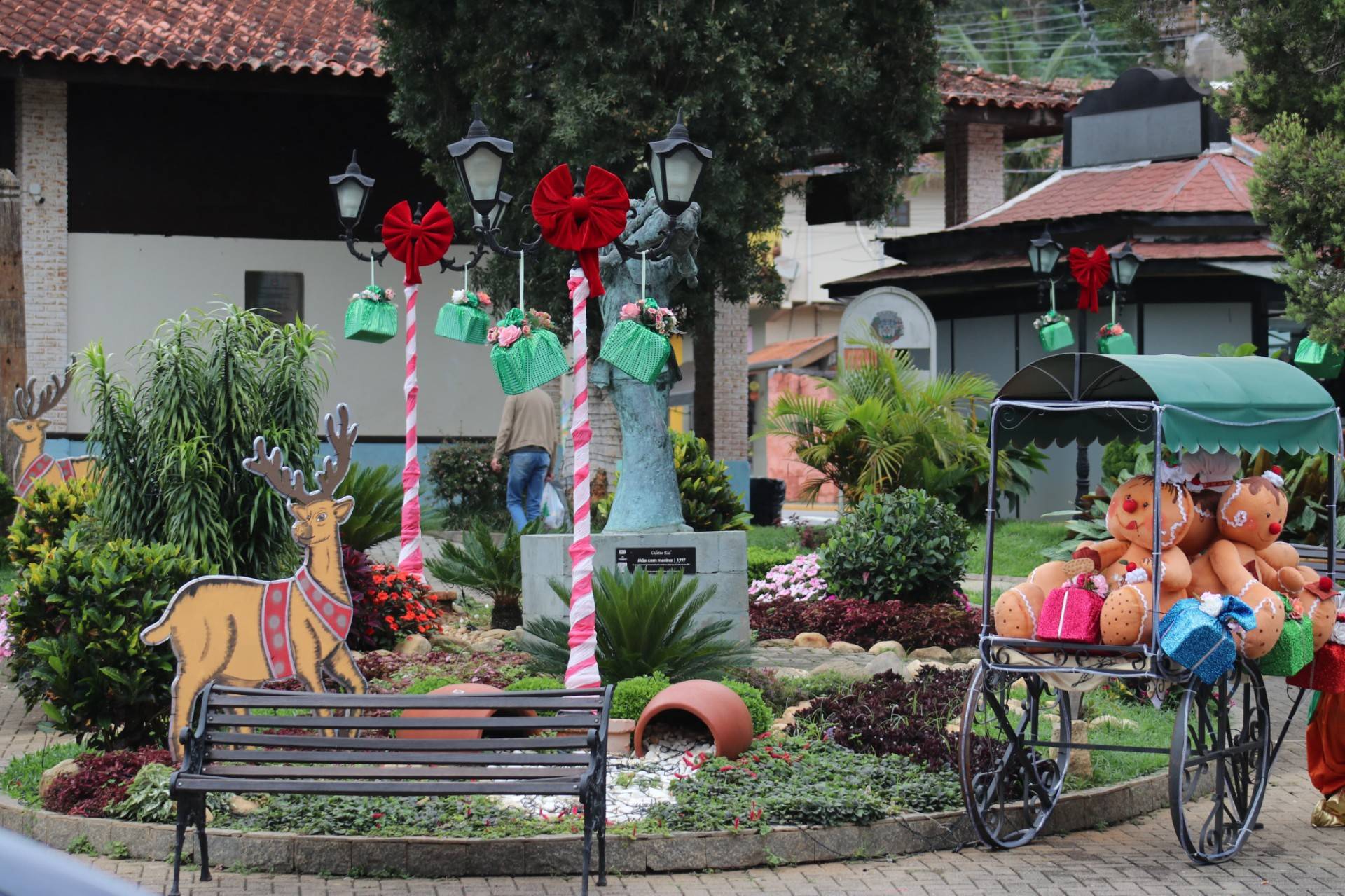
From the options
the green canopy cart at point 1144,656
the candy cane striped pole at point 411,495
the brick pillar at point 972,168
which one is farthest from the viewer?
the brick pillar at point 972,168

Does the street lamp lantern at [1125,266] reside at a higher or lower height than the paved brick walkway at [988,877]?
higher

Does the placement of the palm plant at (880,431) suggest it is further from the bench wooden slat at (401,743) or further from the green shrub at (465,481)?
Answer: the bench wooden slat at (401,743)

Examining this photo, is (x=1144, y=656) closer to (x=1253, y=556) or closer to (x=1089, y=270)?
(x=1253, y=556)

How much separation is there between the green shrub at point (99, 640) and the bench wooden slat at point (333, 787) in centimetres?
202

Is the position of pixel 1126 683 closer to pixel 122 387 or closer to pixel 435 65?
pixel 122 387

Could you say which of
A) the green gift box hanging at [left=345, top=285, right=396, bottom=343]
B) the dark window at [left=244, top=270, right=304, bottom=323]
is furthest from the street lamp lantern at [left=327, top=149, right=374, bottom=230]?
the dark window at [left=244, top=270, right=304, bottom=323]

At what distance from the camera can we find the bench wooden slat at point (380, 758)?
6.51 metres

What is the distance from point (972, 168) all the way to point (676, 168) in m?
17.9

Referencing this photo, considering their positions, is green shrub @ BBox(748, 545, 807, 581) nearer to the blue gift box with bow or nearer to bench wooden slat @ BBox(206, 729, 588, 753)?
the blue gift box with bow

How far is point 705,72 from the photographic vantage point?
17641mm

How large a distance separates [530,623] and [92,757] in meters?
2.73

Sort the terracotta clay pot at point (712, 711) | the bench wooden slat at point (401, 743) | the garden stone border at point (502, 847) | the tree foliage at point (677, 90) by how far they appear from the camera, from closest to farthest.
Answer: the bench wooden slat at point (401, 743) → the garden stone border at point (502, 847) → the terracotta clay pot at point (712, 711) → the tree foliage at point (677, 90)

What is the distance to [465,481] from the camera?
70.9 ft

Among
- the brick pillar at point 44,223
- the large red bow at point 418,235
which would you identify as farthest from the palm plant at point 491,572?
the brick pillar at point 44,223
